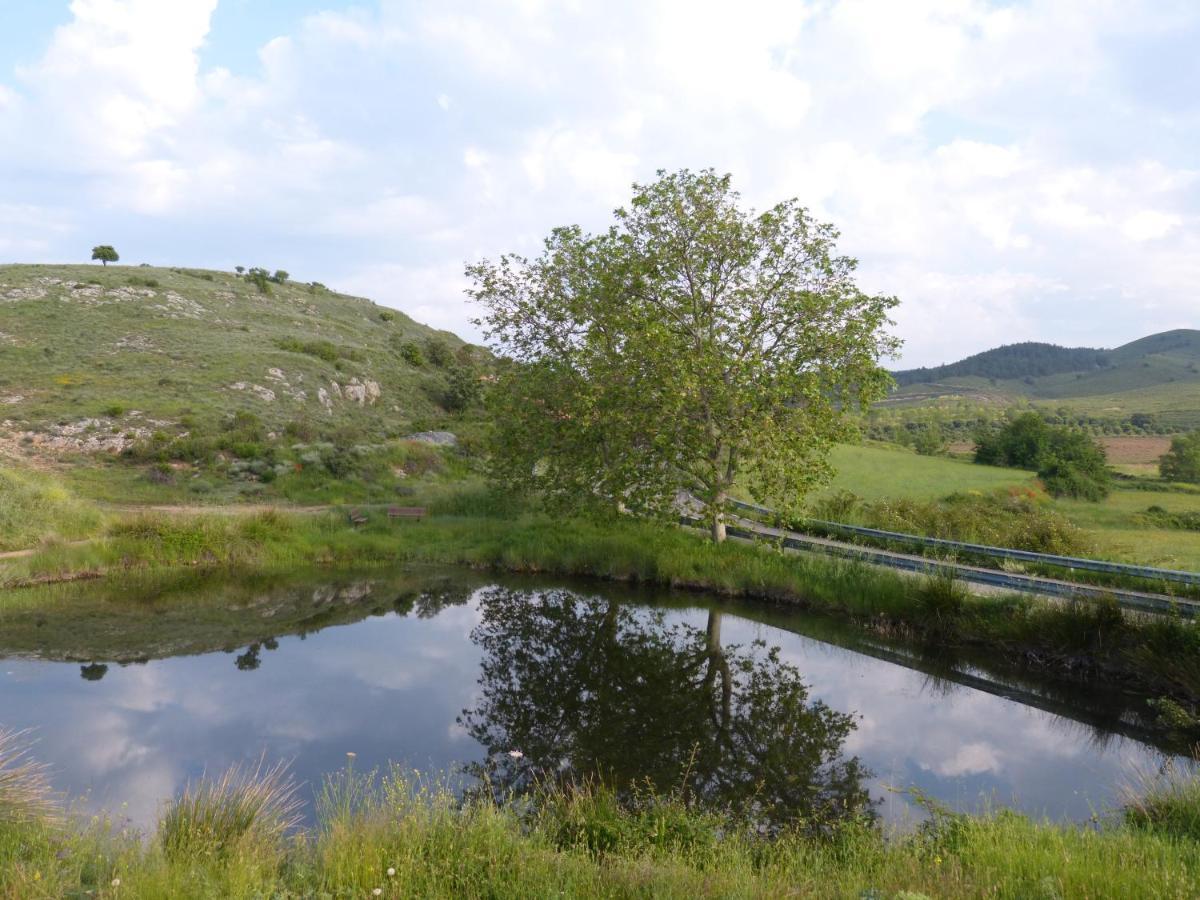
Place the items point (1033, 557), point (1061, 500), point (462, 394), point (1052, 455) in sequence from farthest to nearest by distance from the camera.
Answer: point (462, 394)
point (1052, 455)
point (1061, 500)
point (1033, 557)

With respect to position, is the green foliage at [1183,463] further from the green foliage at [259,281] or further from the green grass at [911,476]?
the green foliage at [259,281]

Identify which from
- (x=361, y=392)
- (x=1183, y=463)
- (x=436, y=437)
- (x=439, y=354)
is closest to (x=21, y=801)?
(x=436, y=437)

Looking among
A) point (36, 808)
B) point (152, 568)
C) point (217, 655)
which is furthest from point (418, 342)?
point (36, 808)

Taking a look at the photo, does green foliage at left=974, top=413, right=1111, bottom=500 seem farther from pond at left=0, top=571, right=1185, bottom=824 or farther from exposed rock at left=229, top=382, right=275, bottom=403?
exposed rock at left=229, top=382, right=275, bottom=403

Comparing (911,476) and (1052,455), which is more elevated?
(1052,455)

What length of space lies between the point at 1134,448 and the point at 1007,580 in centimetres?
5817

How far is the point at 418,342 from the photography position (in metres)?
73.9

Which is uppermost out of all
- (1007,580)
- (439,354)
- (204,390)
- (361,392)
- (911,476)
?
(439,354)

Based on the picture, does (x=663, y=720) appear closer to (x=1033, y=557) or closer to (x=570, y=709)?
(x=570, y=709)

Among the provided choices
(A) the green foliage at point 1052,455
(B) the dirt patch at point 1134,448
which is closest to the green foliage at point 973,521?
(A) the green foliage at point 1052,455

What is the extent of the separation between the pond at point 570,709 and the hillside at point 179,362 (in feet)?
68.8

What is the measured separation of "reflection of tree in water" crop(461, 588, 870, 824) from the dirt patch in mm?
46003

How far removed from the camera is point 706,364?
1819 centimetres

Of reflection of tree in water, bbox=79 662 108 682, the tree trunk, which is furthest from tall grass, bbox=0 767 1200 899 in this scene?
the tree trunk
